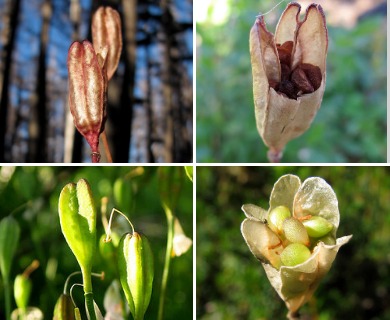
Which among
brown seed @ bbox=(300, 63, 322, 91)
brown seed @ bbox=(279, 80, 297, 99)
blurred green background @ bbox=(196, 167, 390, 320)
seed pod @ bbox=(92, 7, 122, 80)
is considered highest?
seed pod @ bbox=(92, 7, 122, 80)

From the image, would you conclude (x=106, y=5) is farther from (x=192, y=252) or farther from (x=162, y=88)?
(x=192, y=252)

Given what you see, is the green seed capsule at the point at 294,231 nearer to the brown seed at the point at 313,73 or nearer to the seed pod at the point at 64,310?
the brown seed at the point at 313,73

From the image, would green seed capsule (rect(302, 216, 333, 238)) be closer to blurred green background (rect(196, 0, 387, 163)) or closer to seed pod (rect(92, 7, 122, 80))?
seed pod (rect(92, 7, 122, 80))

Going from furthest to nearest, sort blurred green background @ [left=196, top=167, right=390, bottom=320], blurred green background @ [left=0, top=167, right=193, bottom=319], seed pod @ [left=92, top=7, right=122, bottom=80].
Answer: blurred green background @ [left=196, top=167, right=390, bottom=320], blurred green background @ [left=0, top=167, right=193, bottom=319], seed pod @ [left=92, top=7, right=122, bottom=80]

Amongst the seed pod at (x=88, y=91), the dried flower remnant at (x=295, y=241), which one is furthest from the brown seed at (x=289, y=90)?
the seed pod at (x=88, y=91)

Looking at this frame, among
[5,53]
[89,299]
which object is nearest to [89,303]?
[89,299]

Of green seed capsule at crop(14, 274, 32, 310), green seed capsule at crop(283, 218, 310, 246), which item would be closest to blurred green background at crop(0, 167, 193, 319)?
green seed capsule at crop(14, 274, 32, 310)
